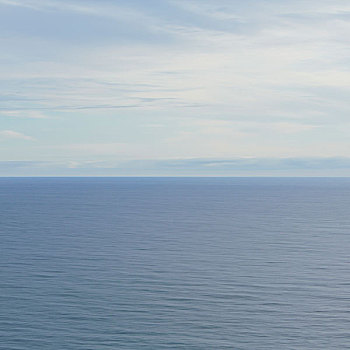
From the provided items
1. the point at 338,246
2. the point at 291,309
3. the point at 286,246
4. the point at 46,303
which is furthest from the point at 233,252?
the point at 46,303

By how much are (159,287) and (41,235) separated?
2361 inches

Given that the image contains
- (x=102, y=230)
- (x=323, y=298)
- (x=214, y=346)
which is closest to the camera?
(x=214, y=346)

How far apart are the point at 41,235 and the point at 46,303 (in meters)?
63.0

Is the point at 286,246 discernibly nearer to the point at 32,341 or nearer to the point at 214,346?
the point at 214,346

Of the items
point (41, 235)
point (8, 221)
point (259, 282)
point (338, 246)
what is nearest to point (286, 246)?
point (338, 246)

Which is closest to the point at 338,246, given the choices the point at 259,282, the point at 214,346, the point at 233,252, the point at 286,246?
the point at 286,246

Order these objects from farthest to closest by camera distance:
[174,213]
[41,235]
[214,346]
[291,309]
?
1. [174,213]
2. [41,235]
3. [291,309]
4. [214,346]

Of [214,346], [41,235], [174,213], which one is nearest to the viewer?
[214,346]

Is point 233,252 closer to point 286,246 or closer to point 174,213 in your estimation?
point 286,246

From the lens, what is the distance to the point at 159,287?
2813 inches

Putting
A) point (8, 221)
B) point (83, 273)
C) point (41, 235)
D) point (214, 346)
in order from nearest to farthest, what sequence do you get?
point (214, 346) < point (83, 273) < point (41, 235) < point (8, 221)

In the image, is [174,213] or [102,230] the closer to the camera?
[102,230]

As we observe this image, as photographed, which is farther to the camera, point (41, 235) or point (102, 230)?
point (102, 230)

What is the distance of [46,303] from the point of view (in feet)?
208
